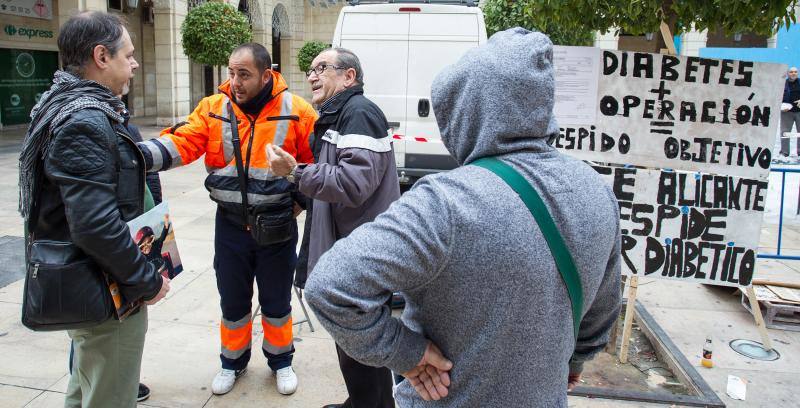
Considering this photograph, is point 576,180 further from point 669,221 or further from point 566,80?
point 669,221

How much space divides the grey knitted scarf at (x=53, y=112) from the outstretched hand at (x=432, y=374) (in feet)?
4.75

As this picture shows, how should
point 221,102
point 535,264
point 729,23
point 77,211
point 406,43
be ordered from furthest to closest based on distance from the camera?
Result: point 406,43
point 729,23
point 221,102
point 77,211
point 535,264

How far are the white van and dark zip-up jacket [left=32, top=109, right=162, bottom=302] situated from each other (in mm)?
5033

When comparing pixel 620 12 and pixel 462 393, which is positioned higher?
pixel 620 12

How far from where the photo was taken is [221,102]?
3.22 m

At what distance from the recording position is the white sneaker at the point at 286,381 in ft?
11.2

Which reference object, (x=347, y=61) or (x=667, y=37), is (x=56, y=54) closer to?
(x=347, y=61)

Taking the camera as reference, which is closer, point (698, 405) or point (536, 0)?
point (698, 405)

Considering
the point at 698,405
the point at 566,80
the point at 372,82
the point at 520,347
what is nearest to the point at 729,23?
the point at 566,80

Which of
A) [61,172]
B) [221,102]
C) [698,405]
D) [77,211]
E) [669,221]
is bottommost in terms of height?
[698,405]

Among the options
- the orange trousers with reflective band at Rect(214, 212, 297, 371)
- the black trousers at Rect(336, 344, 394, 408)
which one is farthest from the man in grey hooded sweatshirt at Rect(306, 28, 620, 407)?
the orange trousers with reflective band at Rect(214, 212, 297, 371)

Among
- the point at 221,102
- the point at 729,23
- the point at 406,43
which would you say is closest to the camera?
the point at 221,102

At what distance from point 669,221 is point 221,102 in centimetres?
274

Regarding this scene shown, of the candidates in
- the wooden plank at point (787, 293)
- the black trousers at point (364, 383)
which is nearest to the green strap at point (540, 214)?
the black trousers at point (364, 383)
